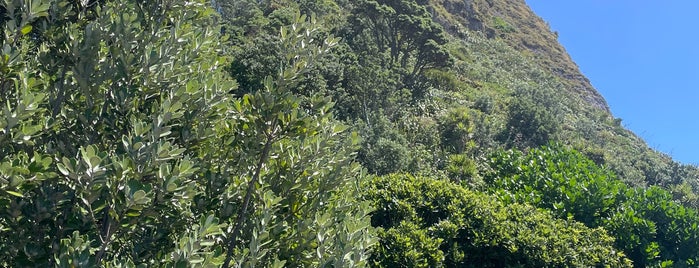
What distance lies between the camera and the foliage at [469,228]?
9.13 metres

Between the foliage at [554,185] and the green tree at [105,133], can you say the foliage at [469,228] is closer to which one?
the foliage at [554,185]

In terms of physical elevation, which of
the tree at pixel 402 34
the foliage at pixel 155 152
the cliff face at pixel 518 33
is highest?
the cliff face at pixel 518 33

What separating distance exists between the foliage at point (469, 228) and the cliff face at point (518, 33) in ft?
141

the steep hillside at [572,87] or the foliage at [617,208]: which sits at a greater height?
the steep hillside at [572,87]

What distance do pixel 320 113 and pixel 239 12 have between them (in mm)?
31259

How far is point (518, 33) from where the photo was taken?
214 feet

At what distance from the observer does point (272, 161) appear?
12.3 feet

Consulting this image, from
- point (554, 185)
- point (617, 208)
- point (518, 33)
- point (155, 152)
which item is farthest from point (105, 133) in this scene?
point (518, 33)

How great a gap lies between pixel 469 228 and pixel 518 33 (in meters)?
60.8

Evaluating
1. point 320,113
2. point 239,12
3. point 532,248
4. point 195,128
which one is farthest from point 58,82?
point 239,12

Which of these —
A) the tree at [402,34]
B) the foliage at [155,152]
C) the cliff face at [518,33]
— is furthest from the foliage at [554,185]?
the cliff face at [518,33]

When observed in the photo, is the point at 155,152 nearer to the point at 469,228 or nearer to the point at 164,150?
A: the point at 164,150

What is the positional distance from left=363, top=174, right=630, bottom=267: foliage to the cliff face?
42842mm

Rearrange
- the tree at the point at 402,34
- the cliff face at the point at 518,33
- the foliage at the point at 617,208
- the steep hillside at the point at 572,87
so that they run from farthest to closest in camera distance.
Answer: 1. the cliff face at the point at 518,33
2. the steep hillside at the point at 572,87
3. the tree at the point at 402,34
4. the foliage at the point at 617,208
